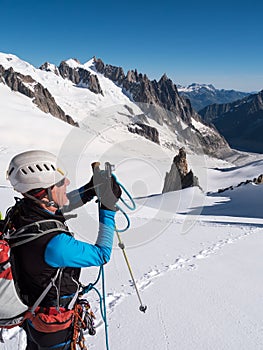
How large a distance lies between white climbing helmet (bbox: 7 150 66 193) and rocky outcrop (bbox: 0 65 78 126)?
118112 mm

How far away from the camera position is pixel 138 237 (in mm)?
8961

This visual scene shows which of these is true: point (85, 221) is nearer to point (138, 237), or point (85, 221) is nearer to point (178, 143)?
point (138, 237)

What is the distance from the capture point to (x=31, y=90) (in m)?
121

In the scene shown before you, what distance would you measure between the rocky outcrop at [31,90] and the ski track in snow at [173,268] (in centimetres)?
11322

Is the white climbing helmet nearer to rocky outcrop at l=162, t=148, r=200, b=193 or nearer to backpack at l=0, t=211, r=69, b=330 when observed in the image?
backpack at l=0, t=211, r=69, b=330

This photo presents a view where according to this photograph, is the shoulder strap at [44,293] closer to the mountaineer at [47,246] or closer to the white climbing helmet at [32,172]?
the mountaineer at [47,246]

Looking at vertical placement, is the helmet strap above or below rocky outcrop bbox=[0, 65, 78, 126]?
below

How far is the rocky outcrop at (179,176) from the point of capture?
29625 mm

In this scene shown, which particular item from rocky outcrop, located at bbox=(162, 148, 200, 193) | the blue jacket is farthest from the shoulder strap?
rocky outcrop, located at bbox=(162, 148, 200, 193)

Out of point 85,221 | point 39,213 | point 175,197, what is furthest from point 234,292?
point 175,197

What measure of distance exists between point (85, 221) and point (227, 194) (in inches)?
720

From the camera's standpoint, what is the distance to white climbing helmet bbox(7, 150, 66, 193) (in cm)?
265

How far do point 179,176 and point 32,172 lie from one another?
32.4m

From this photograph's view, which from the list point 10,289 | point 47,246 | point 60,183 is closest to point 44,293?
point 10,289
